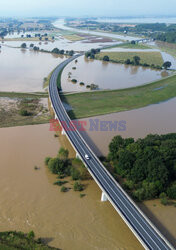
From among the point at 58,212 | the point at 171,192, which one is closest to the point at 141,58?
the point at 171,192

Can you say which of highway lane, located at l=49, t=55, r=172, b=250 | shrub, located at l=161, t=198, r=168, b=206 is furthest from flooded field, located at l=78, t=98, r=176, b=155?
shrub, located at l=161, t=198, r=168, b=206

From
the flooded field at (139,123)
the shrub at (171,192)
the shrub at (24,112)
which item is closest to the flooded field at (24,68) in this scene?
the shrub at (24,112)

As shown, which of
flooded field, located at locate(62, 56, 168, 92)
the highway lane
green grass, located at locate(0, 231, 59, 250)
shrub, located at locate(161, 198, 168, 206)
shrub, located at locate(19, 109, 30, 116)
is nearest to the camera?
green grass, located at locate(0, 231, 59, 250)

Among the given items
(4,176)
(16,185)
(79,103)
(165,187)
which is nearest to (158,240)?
(165,187)

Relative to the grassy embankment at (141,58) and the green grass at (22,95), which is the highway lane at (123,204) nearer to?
the green grass at (22,95)

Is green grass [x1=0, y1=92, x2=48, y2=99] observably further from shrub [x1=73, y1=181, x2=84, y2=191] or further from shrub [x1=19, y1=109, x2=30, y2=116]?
shrub [x1=73, y1=181, x2=84, y2=191]

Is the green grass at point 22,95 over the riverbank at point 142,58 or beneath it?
beneath

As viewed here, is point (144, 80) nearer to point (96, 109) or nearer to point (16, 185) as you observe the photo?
point (96, 109)
